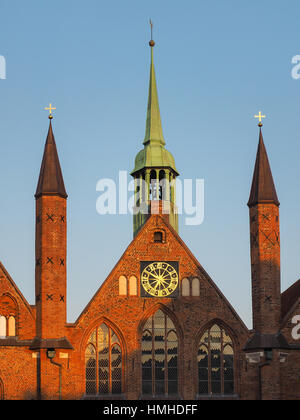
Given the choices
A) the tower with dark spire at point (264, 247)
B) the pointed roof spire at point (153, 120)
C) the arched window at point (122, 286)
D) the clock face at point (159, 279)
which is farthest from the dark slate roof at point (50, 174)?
the pointed roof spire at point (153, 120)

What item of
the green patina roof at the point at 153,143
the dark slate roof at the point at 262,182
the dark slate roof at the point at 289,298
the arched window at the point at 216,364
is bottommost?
the arched window at the point at 216,364

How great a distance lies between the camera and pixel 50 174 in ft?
230

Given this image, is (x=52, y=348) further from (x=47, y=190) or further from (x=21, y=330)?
(x=47, y=190)

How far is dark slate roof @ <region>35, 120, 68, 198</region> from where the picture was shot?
6956 centimetres

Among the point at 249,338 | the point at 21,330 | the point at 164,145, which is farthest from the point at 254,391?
the point at 164,145

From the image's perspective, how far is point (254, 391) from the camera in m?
69.4

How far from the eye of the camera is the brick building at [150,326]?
67.9m

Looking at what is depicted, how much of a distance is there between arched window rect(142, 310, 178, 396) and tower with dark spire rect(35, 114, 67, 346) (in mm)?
5059

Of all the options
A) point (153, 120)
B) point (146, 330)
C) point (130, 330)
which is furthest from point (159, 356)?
point (153, 120)

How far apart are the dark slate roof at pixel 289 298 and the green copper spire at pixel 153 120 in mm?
13286

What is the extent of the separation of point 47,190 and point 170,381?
12426mm

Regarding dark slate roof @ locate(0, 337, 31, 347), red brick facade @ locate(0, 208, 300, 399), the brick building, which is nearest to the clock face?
the brick building

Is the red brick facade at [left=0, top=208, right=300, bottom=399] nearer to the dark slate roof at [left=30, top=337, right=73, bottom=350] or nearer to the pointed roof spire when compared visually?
the dark slate roof at [left=30, top=337, right=73, bottom=350]

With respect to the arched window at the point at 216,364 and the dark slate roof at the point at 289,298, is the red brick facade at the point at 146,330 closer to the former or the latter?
the arched window at the point at 216,364
